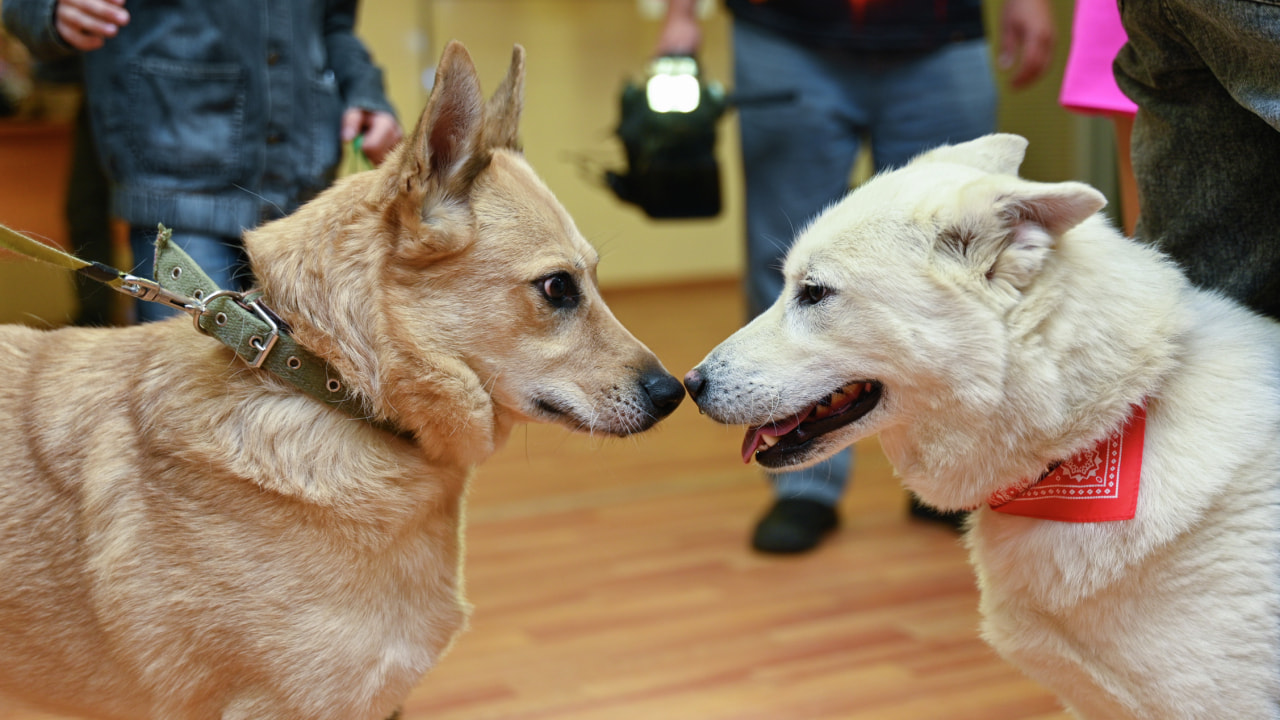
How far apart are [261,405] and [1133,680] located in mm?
1293

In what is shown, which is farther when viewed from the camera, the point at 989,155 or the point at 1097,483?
the point at 989,155

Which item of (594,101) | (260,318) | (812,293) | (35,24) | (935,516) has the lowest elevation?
(935,516)

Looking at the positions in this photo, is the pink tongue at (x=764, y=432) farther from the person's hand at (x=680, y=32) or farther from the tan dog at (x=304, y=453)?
the person's hand at (x=680, y=32)

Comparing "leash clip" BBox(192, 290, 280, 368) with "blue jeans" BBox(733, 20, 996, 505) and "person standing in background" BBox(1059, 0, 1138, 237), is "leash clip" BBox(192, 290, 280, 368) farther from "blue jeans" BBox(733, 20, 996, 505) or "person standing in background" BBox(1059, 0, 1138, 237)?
"blue jeans" BBox(733, 20, 996, 505)

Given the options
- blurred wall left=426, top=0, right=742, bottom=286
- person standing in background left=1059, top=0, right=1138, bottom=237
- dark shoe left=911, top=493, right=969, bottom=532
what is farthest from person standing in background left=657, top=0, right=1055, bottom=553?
blurred wall left=426, top=0, right=742, bottom=286

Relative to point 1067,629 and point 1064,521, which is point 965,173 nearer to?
point 1064,521

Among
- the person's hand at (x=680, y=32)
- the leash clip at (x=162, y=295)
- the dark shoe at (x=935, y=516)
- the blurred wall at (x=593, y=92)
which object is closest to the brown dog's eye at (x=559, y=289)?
the leash clip at (x=162, y=295)

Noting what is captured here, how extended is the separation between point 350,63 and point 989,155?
1.33 meters

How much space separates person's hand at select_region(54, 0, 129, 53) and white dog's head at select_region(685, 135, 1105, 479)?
119 centimetres

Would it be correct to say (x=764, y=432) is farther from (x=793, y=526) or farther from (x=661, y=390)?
(x=793, y=526)

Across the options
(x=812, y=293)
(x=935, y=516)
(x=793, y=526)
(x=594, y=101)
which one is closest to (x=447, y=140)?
(x=812, y=293)

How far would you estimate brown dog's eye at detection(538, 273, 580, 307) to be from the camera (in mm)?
1670

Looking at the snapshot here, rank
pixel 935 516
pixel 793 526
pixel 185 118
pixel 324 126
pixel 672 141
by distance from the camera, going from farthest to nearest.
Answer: pixel 935 516 → pixel 793 526 → pixel 672 141 → pixel 324 126 → pixel 185 118

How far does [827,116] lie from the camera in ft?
10.1
